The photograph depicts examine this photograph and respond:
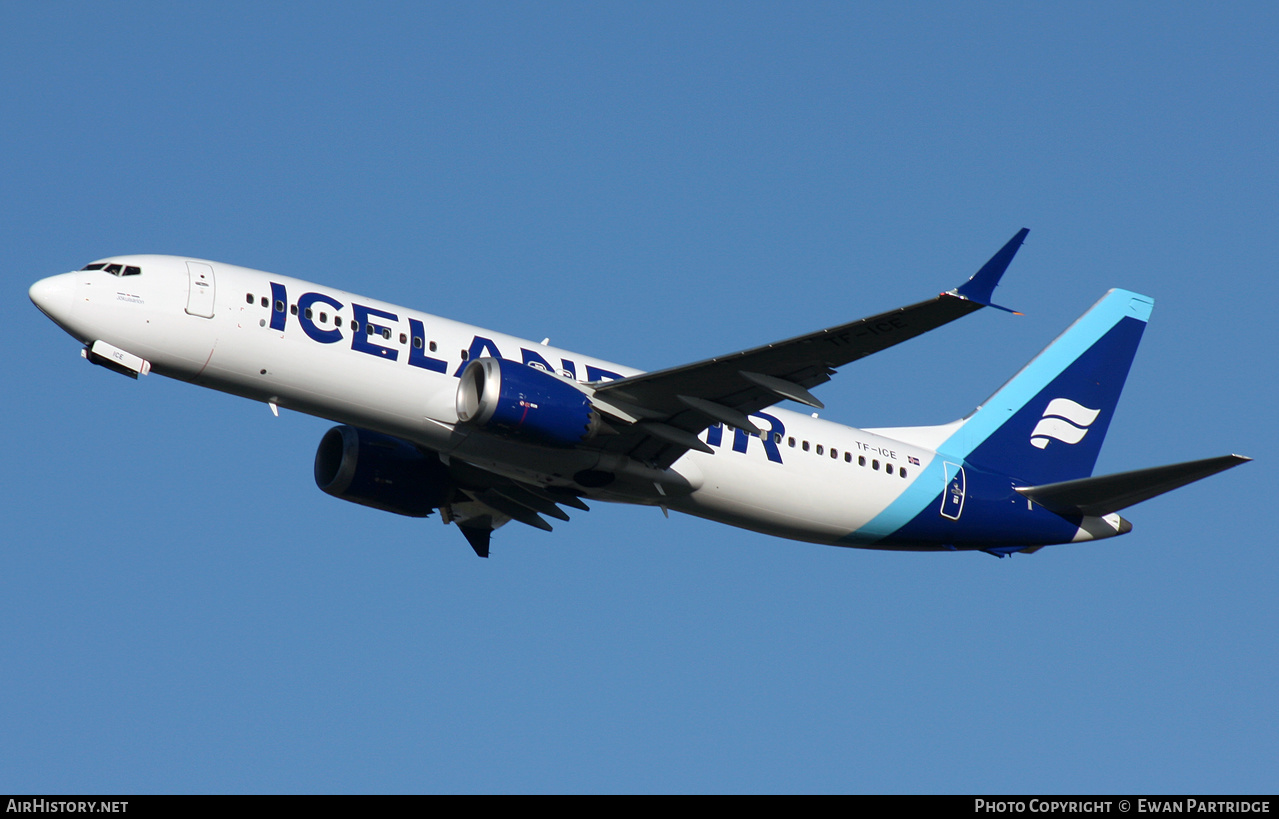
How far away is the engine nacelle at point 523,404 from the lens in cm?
2909

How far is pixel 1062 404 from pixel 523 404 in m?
17.7

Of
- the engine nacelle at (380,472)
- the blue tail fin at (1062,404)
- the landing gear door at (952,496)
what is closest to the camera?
the engine nacelle at (380,472)

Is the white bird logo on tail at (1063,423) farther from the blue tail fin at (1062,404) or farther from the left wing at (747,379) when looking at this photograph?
the left wing at (747,379)

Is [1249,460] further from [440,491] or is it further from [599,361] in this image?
[440,491]

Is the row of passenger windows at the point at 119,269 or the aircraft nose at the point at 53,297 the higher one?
the row of passenger windows at the point at 119,269

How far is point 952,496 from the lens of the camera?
117ft

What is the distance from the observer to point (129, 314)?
28922 millimetres

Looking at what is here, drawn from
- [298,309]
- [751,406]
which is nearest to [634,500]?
[751,406]

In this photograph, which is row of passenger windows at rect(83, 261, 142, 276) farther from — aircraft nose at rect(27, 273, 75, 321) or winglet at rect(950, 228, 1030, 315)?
winglet at rect(950, 228, 1030, 315)

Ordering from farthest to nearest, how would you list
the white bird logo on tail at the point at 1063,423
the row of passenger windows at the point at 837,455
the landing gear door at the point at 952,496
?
1. the white bird logo on tail at the point at 1063,423
2. the landing gear door at the point at 952,496
3. the row of passenger windows at the point at 837,455

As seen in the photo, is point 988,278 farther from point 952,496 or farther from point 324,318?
point 324,318

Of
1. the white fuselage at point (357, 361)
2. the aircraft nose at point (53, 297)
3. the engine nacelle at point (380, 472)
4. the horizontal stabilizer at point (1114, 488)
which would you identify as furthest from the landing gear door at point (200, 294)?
the horizontal stabilizer at point (1114, 488)

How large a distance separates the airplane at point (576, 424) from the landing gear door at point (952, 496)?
0.06 m
